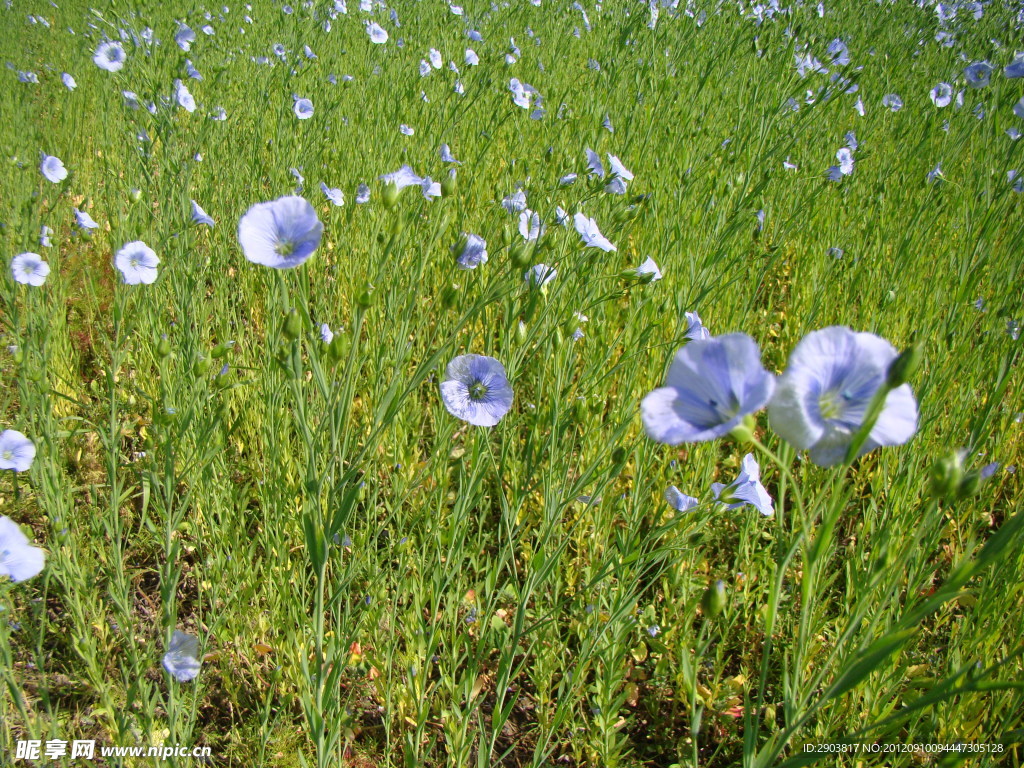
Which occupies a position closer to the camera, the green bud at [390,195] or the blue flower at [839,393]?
the blue flower at [839,393]

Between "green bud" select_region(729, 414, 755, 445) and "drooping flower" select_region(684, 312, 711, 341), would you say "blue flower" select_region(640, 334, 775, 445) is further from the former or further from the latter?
"drooping flower" select_region(684, 312, 711, 341)

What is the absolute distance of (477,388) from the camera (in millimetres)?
1262

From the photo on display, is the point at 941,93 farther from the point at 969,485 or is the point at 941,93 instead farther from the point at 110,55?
the point at 110,55

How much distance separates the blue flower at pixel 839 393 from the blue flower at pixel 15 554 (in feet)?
3.64

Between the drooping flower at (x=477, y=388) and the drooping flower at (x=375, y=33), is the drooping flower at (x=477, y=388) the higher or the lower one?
the lower one

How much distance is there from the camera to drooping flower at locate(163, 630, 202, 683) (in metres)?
1.22

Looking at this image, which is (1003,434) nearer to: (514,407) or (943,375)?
(943,375)

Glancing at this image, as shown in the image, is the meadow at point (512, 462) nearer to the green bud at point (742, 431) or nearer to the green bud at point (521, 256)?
the green bud at point (742, 431)

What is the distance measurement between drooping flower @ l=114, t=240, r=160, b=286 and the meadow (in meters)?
0.01

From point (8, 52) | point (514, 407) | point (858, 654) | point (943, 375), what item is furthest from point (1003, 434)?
point (8, 52)

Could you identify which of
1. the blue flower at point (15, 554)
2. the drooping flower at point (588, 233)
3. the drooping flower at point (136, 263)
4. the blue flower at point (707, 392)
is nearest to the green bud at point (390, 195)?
the drooping flower at point (588, 233)

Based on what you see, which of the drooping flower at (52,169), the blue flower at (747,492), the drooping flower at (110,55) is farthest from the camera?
the drooping flower at (110,55)

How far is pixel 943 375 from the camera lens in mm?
1854

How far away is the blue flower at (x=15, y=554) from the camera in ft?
3.11
